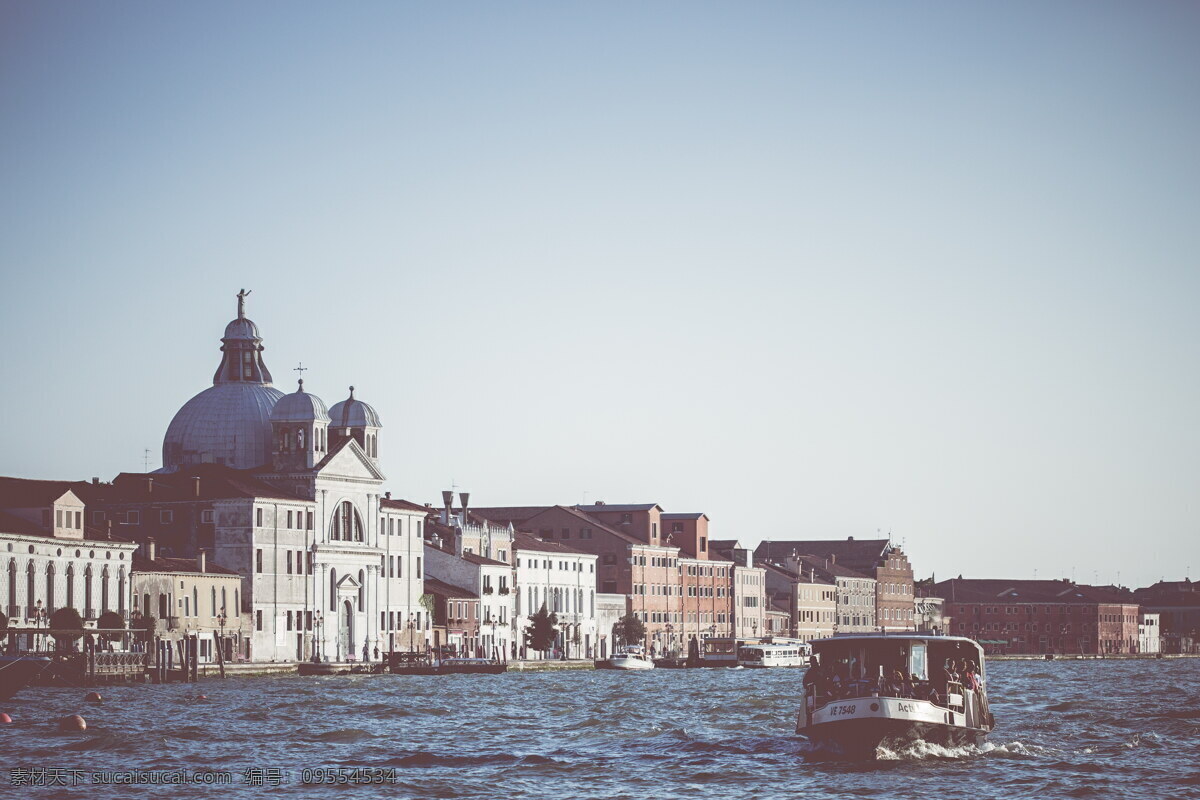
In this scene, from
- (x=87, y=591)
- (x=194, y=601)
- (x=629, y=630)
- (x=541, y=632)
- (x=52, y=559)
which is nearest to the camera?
(x=52, y=559)

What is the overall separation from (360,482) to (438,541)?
1333cm

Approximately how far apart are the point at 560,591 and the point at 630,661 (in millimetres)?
Result: 15435

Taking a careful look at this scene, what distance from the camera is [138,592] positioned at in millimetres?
87375

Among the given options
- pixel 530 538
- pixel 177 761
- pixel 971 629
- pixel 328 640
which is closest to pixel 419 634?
pixel 328 640

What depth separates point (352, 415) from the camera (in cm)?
10994

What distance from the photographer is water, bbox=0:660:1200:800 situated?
119 ft

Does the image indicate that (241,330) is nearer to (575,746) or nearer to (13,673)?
(13,673)

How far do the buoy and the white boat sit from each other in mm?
62900

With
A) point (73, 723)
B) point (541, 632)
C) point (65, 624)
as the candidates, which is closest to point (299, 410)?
point (541, 632)

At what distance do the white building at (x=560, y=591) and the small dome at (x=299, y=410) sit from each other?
63.8 ft

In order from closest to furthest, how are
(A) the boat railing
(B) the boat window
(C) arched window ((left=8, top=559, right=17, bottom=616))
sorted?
(A) the boat railing < (B) the boat window < (C) arched window ((left=8, top=559, right=17, bottom=616))

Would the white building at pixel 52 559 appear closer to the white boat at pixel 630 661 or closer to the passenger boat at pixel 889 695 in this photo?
the white boat at pixel 630 661

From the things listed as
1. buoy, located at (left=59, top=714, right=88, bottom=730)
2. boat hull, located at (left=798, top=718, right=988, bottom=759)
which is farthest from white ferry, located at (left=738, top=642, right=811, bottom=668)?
boat hull, located at (left=798, top=718, right=988, bottom=759)

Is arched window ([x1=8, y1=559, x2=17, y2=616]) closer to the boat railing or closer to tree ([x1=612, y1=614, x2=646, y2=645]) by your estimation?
the boat railing
